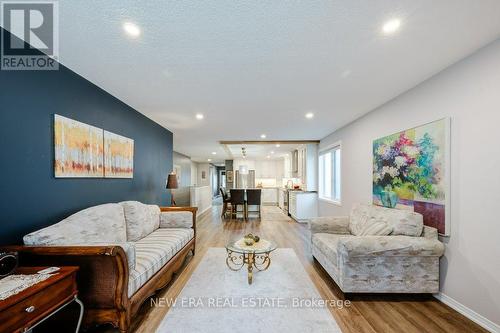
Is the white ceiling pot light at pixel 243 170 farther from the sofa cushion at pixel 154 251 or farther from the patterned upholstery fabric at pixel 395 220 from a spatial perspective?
the patterned upholstery fabric at pixel 395 220

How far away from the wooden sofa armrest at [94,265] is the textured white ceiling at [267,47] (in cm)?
Answer: 166

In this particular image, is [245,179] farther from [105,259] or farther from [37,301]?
[37,301]

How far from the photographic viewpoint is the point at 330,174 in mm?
6012

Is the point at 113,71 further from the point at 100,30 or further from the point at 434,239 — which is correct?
the point at 434,239

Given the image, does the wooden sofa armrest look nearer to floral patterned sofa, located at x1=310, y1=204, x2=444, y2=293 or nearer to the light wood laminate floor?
the light wood laminate floor

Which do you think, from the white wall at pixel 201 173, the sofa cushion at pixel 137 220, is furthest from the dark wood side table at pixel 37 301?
the white wall at pixel 201 173

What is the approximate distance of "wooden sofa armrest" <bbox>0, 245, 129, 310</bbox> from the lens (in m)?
1.67

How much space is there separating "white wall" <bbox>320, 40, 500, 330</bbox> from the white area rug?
4.36 feet

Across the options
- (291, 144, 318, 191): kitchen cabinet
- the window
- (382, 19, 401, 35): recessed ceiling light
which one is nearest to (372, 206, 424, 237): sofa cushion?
(382, 19, 401, 35): recessed ceiling light

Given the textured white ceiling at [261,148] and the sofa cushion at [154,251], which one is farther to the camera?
the textured white ceiling at [261,148]

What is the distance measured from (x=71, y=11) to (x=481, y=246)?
3.73m

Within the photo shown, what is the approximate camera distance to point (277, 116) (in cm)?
402

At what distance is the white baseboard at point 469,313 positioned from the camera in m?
1.88

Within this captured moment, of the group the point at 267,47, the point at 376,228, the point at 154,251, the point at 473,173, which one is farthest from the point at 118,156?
the point at 473,173
